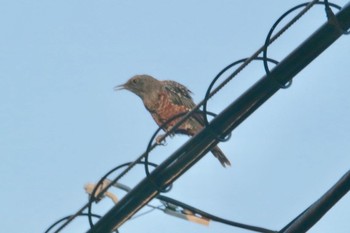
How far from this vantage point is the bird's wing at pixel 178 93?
961cm

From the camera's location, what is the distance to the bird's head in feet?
32.0

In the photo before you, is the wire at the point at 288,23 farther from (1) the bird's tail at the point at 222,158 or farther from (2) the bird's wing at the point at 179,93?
(2) the bird's wing at the point at 179,93

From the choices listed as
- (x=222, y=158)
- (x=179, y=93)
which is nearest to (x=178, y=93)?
(x=179, y=93)

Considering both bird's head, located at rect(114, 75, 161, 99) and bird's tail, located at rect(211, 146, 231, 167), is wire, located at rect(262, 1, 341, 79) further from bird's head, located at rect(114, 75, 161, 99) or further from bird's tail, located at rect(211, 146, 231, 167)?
bird's head, located at rect(114, 75, 161, 99)

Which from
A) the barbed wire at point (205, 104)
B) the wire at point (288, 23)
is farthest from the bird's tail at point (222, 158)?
the wire at point (288, 23)

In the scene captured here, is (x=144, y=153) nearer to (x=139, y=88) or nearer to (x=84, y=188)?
(x=84, y=188)

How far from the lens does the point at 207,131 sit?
373 cm

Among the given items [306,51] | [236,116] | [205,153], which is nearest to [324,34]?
[306,51]

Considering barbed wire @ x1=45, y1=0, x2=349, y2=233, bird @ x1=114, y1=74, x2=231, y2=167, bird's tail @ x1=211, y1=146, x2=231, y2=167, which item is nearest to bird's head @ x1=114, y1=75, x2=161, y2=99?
bird @ x1=114, y1=74, x2=231, y2=167

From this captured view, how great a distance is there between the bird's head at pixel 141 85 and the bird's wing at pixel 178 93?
0.14 meters

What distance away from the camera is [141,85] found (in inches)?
388

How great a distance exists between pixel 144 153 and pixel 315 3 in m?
1.10

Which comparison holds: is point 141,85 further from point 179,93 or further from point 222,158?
point 222,158

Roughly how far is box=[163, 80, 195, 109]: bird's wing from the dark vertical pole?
18.6 ft
